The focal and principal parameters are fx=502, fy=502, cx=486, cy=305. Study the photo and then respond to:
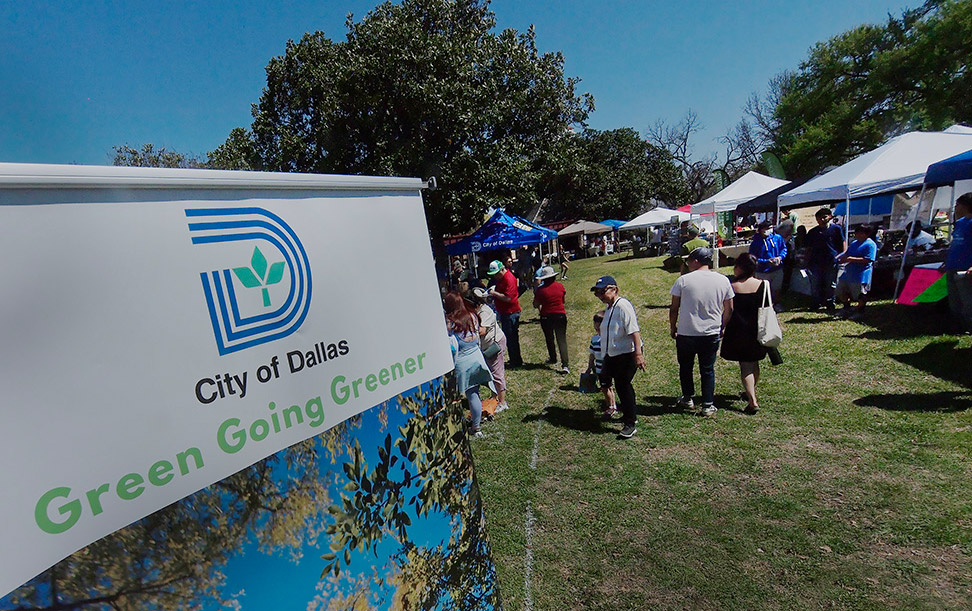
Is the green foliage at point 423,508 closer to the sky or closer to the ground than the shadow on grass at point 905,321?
closer to the sky

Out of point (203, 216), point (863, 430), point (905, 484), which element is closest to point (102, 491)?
point (203, 216)

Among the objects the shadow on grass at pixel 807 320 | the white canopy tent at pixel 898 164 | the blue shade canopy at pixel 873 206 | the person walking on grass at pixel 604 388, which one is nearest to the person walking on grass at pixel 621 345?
the person walking on grass at pixel 604 388

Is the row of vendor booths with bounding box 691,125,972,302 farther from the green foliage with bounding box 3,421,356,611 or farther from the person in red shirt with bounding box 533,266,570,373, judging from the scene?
the green foliage with bounding box 3,421,356,611

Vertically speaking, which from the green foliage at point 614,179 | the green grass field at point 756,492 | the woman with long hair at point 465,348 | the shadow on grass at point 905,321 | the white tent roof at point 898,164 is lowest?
the green grass field at point 756,492

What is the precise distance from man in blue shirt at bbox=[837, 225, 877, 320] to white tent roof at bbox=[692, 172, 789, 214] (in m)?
8.49

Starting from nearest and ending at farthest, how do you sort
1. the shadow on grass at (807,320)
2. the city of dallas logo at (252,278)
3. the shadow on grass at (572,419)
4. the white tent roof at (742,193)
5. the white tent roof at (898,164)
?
1. the city of dallas logo at (252,278)
2. the shadow on grass at (572,419)
3. the shadow on grass at (807,320)
4. the white tent roof at (898,164)
5. the white tent roof at (742,193)

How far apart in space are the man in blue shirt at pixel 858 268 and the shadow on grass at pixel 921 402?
376 cm

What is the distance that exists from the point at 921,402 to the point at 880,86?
3275cm

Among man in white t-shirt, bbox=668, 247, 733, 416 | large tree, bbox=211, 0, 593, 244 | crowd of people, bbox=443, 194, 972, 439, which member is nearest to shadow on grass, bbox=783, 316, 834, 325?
crowd of people, bbox=443, 194, 972, 439

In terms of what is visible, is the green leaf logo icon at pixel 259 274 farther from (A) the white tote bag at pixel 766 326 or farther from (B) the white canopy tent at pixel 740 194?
(B) the white canopy tent at pixel 740 194

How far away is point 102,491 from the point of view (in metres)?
1.30

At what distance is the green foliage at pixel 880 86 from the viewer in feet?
85.5

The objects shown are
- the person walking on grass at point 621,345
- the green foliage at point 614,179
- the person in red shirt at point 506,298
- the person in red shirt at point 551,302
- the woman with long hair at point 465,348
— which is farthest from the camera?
the green foliage at point 614,179

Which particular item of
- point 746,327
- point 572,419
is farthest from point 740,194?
point 572,419
